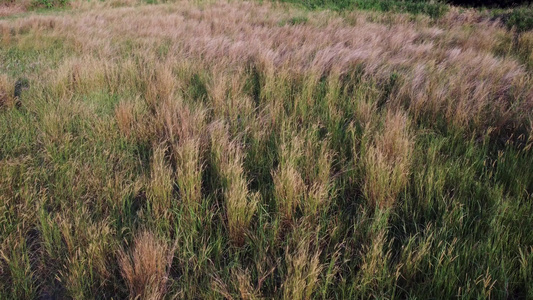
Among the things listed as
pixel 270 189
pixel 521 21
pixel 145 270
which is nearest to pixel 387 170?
pixel 270 189

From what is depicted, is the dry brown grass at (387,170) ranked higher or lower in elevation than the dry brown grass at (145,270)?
higher

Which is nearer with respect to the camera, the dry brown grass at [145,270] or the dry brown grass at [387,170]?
the dry brown grass at [145,270]

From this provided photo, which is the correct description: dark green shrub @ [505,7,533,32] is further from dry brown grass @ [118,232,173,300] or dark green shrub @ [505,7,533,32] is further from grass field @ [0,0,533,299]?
dry brown grass @ [118,232,173,300]

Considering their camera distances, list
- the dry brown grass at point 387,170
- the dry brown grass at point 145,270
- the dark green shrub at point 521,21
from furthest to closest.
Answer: the dark green shrub at point 521,21
the dry brown grass at point 387,170
the dry brown grass at point 145,270

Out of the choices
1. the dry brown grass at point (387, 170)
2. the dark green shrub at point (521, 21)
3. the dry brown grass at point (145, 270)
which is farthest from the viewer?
the dark green shrub at point (521, 21)

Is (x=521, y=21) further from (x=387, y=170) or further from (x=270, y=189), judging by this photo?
(x=270, y=189)

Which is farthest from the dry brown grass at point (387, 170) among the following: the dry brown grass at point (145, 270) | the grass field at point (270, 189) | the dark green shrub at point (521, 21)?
the dark green shrub at point (521, 21)

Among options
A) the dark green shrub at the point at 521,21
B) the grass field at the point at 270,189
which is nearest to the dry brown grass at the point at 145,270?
the grass field at the point at 270,189

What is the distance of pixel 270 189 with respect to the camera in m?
2.28

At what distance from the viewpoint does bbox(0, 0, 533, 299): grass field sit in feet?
5.41

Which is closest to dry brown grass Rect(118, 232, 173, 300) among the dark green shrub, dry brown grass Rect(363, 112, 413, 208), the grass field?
the grass field

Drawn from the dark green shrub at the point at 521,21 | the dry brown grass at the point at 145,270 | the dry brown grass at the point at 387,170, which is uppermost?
the dark green shrub at the point at 521,21

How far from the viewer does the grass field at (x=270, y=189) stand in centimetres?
165

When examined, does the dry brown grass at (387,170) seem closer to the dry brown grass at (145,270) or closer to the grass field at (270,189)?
the grass field at (270,189)
